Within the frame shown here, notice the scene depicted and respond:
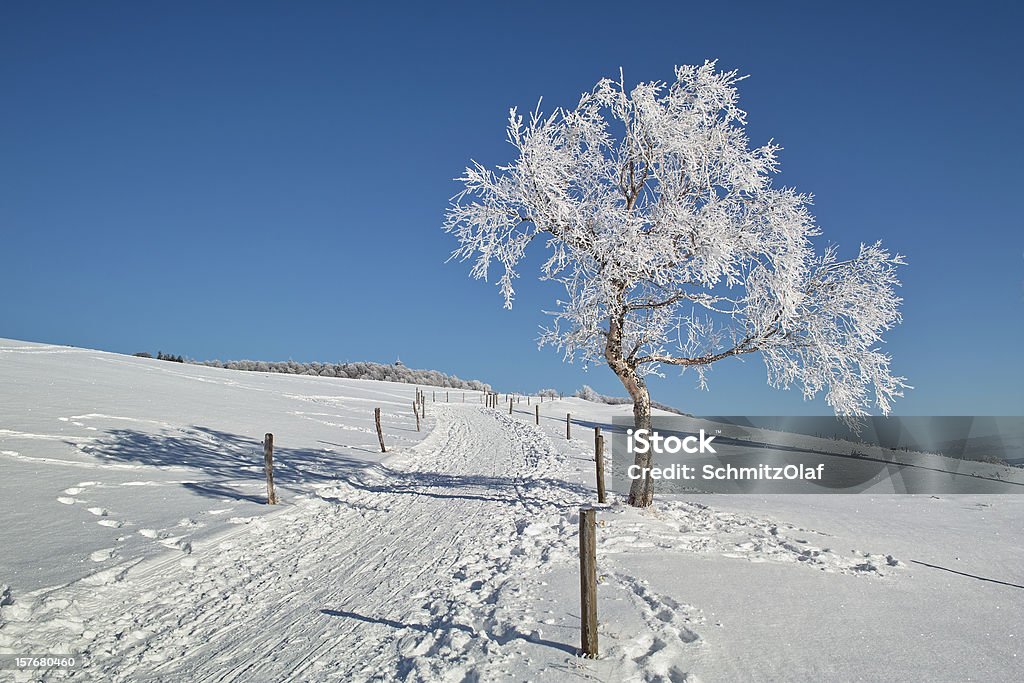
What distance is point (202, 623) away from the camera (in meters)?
6.10

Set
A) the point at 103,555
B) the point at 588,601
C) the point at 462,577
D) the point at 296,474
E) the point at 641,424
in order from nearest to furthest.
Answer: the point at 588,601 < the point at 462,577 < the point at 103,555 < the point at 641,424 < the point at 296,474

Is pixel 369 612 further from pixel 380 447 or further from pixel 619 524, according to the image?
pixel 380 447

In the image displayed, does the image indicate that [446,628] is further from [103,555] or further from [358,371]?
[358,371]

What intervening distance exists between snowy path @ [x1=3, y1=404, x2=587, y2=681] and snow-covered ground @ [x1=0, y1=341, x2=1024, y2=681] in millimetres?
33

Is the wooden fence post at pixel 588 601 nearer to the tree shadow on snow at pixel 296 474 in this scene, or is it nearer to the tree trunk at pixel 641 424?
the tree trunk at pixel 641 424

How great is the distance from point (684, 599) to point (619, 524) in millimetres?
3416

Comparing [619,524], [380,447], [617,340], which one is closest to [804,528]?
[619,524]

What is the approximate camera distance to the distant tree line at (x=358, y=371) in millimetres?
88875

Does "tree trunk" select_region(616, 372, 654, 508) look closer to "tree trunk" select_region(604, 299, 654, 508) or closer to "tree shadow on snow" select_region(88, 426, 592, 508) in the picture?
"tree trunk" select_region(604, 299, 654, 508)

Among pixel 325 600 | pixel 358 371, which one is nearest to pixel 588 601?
pixel 325 600

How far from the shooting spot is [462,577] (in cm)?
739

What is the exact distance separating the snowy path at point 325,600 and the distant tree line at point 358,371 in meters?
78.5

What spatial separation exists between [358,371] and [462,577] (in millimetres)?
97767

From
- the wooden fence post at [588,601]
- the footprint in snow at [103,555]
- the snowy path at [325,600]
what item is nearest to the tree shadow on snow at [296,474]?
the snowy path at [325,600]
